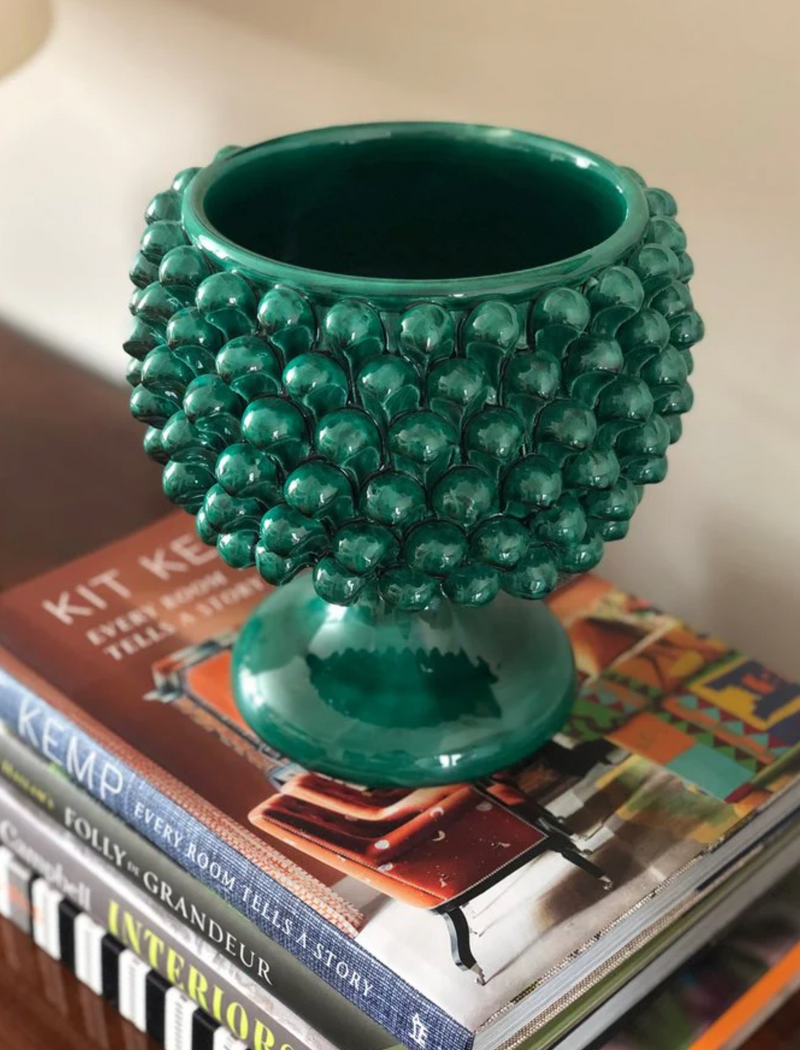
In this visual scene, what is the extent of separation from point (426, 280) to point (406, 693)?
17 centimetres

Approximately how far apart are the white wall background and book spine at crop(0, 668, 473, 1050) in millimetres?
316

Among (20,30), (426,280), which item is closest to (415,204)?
(426,280)

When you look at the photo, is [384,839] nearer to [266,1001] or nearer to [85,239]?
[266,1001]

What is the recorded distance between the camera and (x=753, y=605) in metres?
0.68

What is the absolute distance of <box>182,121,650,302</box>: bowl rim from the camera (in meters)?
0.40

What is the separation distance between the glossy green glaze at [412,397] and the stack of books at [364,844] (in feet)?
0.35

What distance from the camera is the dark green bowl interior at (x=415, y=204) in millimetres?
500

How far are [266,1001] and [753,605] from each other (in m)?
0.33

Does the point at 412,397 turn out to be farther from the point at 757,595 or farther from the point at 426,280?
the point at 757,595

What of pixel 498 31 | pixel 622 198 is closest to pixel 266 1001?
pixel 622 198

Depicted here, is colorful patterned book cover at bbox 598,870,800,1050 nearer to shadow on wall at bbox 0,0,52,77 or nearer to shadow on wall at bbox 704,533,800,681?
shadow on wall at bbox 704,533,800,681

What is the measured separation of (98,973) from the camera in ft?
1.82

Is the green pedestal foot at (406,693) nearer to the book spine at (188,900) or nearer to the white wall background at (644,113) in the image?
the book spine at (188,900)

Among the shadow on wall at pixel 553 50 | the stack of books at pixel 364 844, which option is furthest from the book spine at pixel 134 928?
the shadow on wall at pixel 553 50
